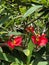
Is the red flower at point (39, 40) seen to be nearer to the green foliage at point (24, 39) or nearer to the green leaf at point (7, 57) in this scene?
→ the green foliage at point (24, 39)

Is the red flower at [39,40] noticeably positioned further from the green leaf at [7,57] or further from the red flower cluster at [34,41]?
the green leaf at [7,57]

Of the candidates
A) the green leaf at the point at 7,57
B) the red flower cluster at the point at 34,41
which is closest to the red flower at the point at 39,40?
the red flower cluster at the point at 34,41

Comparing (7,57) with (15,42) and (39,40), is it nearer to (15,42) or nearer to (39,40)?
(15,42)

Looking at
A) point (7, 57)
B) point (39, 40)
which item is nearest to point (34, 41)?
point (39, 40)

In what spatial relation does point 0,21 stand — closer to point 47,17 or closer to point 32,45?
point 32,45

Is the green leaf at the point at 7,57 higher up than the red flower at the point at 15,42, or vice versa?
the red flower at the point at 15,42

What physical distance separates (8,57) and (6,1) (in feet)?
1.57

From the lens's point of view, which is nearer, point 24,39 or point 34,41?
point 34,41

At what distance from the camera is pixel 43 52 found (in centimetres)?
133

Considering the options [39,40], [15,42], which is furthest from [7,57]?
[39,40]

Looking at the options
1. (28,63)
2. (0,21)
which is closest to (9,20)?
(0,21)

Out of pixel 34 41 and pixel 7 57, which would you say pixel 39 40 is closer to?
pixel 34 41

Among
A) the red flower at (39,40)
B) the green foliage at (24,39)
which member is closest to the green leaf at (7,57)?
the green foliage at (24,39)

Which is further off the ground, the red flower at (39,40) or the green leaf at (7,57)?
the red flower at (39,40)
